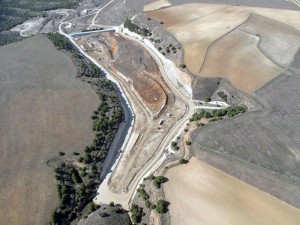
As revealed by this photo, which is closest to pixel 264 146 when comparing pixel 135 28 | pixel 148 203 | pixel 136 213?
pixel 148 203

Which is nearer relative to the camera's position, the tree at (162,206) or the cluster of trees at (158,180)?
the tree at (162,206)

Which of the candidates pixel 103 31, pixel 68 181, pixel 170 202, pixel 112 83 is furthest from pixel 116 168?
pixel 103 31

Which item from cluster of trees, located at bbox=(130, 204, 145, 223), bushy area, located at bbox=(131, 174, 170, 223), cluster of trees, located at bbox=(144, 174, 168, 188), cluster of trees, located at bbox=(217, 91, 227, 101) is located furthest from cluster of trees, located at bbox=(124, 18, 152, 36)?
cluster of trees, located at bbox=(130, 204, 145, 223)

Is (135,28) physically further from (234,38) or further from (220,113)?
(220,113)

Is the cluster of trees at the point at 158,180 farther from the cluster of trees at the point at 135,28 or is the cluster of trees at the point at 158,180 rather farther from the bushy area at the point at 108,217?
the cluster of trees at the point at 135,28

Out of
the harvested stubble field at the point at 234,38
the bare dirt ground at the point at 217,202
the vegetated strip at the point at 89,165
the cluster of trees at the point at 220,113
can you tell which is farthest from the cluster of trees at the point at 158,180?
the harvested stubble field at the point at 234,38

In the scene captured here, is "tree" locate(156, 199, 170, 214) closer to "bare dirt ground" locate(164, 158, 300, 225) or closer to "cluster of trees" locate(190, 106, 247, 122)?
"bare dirt ground" locate(164, 158, 300, 225)
